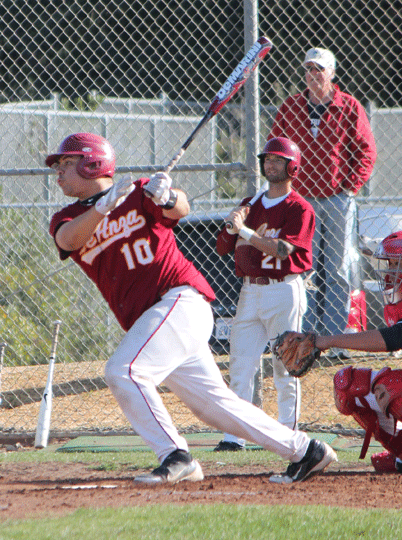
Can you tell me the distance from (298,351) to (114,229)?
1.09m

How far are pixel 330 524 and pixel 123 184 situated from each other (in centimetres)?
175

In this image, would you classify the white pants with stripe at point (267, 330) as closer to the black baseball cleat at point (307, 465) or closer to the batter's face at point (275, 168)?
the batter's face at point (275, 168)

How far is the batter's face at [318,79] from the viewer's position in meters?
6.17

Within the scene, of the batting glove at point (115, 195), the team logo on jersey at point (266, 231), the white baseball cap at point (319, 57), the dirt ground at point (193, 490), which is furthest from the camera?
the white baseball cap at point (319, 57)

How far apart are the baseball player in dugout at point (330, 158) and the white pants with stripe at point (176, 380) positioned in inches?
98.7

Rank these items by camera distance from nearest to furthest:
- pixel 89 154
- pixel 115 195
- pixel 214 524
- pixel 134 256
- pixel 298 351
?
pixel 214 524, pixel 115 195, pixel 298 351, pixel 134 256, pixel 89 154

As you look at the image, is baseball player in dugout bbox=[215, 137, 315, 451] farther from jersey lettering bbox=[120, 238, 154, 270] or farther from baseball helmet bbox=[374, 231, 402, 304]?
jersey lettering bbox=[120, 238, 154, 270]

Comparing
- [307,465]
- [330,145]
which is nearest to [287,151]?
[330,145]

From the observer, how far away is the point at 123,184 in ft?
11.8

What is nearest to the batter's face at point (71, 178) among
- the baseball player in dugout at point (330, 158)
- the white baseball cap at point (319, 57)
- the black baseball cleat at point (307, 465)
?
the black baseball cleat at point (307, 465)

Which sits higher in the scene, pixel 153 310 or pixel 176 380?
pixel 153 310

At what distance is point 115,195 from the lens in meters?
3.60

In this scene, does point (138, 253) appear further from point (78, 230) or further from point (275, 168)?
point (275, 168)

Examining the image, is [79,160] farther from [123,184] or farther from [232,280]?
[232,280]
